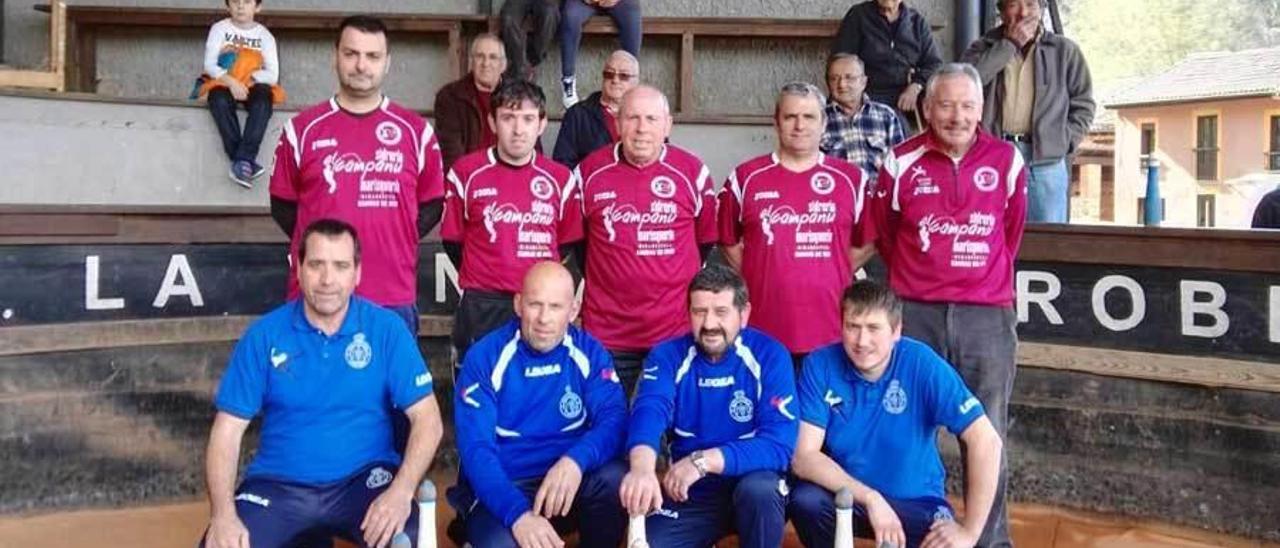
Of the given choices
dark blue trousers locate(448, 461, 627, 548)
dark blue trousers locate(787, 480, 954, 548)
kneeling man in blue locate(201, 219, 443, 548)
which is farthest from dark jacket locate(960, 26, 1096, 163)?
kneeling man in blue locate(201, 219, 443, 548)

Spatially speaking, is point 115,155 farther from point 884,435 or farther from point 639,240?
point 884,435

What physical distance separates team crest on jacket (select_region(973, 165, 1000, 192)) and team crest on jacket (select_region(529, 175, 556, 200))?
162 centimetres

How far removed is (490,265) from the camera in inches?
188

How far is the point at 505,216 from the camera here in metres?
4.76

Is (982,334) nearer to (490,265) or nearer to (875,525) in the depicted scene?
(875,525)

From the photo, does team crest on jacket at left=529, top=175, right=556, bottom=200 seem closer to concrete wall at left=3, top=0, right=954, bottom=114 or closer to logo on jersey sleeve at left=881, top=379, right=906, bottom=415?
logo on jersey sleeve at left=881, top=379, right=906, bottom=415

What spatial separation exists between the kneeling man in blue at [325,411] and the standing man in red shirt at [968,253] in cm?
188

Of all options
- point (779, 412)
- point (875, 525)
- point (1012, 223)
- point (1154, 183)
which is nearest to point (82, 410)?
point (779, 412)

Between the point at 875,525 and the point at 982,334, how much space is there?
99 centimetres

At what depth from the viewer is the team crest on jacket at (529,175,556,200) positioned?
4785 mm

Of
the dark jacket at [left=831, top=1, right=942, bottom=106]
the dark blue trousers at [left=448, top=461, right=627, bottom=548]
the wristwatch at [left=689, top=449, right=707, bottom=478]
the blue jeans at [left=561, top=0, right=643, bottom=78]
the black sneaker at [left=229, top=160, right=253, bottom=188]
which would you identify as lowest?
the dark blue trousers at [left=448, top=461, right=627, bottom=548]

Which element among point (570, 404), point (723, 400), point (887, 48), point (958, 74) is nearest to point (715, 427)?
point (723, 400)

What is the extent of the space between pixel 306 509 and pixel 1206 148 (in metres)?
15.6

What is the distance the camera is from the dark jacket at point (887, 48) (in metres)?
6.95
